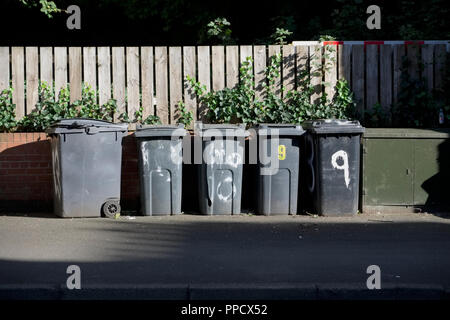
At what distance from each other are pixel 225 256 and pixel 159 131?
2.71 m

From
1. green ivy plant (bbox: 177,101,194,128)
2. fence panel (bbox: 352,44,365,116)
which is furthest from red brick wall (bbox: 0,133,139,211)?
fence panel (bbox: 352,44,365,116)

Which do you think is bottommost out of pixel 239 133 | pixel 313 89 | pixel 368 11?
pixel 239 133

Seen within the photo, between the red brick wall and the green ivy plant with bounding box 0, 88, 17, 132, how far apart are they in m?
0.21

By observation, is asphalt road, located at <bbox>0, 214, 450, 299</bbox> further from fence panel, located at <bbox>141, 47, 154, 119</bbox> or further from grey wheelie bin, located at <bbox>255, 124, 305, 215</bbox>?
fence panel, located at <bbox>141, 47, 154, 119</bbox>

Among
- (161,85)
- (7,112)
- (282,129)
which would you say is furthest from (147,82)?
(282,129)

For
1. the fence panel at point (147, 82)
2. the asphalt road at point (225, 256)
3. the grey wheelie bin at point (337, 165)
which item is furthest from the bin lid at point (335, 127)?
the fence panel at point (147, 82)

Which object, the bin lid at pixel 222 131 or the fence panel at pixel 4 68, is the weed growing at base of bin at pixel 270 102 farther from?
the fence panel at pixel 4 68

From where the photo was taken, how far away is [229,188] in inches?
362

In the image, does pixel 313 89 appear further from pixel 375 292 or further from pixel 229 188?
pixel 375 292

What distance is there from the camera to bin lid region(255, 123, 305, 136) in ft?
30.1

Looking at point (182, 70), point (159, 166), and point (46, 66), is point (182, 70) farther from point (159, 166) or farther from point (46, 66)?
point (46, 66)

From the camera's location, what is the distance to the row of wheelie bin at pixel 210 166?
8938mm
